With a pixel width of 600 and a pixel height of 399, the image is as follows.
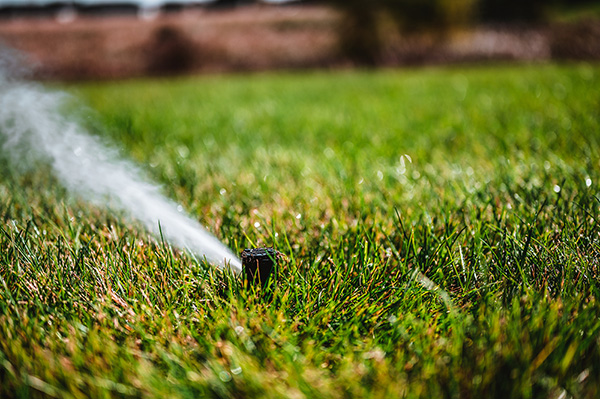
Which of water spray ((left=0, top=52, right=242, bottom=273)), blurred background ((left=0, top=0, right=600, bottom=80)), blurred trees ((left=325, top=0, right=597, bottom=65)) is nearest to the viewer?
water spray ((left=0, top=52, right=242, bottom=273))

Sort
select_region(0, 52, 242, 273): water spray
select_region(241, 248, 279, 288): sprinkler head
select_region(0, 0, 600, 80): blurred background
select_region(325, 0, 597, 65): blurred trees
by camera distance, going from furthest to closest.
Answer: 1. select_region(325, 0, 597, 65): blurred trees
2. select_region(0, 0, 600, 80): blurred background
3. select_region(0, 52, 242, 273): water spray
4. select_region(241, 248, 279, 288): sprinkler head

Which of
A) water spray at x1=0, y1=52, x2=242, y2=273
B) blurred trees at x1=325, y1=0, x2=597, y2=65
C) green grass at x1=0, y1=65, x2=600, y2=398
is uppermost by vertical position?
blurred trees at x1=325, y1=0, x2=597, y2=65

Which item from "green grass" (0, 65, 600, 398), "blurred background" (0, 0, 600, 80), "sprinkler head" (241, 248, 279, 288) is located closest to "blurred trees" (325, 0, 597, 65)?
"blurred background" (0, 0, 600, 80)

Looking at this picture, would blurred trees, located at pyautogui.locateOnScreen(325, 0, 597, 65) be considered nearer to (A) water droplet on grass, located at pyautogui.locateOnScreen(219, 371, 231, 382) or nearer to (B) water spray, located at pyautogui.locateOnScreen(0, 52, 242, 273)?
(B) water spray, located at pyautogui.locateOnScreen(0, 52, 242, 273)

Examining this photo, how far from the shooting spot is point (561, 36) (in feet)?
38.1

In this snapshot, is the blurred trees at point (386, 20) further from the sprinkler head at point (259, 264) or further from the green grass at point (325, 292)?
the sprinkler head at point (259, 264)

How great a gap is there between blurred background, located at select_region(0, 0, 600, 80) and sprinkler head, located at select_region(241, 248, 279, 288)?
1172 cm

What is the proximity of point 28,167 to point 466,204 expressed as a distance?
226 centimetres

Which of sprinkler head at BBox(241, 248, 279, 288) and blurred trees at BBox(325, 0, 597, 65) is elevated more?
blurred trees at BBox(325, 0, 597, 65)

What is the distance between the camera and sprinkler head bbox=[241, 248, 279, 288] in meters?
0.93

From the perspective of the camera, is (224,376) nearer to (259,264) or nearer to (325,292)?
(259,264)

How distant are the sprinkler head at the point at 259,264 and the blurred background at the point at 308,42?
461 inches

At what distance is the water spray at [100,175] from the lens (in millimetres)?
1297

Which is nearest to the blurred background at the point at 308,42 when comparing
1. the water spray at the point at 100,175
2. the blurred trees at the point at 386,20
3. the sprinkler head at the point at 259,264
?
the blurred trees at the point at 386,20
